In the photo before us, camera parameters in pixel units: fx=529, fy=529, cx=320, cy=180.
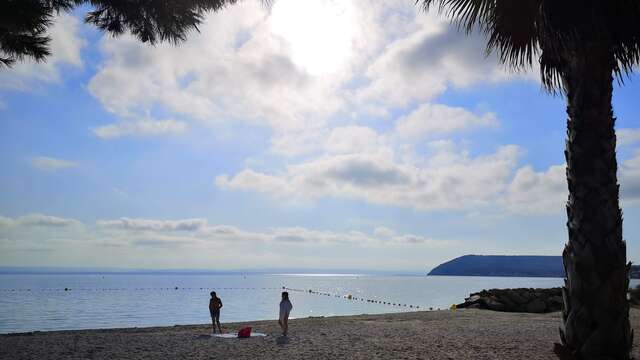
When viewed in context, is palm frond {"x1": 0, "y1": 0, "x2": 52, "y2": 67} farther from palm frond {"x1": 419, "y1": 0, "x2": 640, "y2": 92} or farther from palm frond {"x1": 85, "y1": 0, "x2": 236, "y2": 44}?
palm frond {"x1": 419, "y1": 0, "x2": 640, "y2": 92}

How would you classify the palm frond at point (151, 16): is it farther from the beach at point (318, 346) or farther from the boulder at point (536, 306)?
the boulder at point (536, 306)

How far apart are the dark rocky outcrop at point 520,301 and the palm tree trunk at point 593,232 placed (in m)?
25.3

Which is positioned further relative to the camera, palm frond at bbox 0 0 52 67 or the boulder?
the boulder

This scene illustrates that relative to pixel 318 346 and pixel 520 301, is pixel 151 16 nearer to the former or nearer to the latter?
pixel 318 346

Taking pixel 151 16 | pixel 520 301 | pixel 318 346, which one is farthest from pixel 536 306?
pixel 151 16

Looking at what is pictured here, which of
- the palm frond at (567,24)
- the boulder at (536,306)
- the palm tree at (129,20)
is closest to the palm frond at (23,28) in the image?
the palm tree at (129,20)

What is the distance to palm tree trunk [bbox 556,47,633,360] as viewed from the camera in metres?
5.49

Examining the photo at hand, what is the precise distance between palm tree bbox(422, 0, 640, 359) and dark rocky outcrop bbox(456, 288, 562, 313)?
25.3 metres

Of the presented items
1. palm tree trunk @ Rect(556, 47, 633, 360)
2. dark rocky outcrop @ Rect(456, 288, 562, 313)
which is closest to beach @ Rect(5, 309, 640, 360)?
palm tree trunk @ Rect(556, 47, 633, 360)

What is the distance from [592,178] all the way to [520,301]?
26.3 metres

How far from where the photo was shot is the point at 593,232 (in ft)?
18.2

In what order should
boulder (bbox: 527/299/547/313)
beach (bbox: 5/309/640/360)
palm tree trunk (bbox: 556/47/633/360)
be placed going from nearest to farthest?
palm tree trunk (bbox: 556/47/633/360) → beach (bbox: 5/309/640/360) → boulder (bbox: 527/299/547/313)

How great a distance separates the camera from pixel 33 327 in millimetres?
41969

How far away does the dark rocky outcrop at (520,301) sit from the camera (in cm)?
2909
